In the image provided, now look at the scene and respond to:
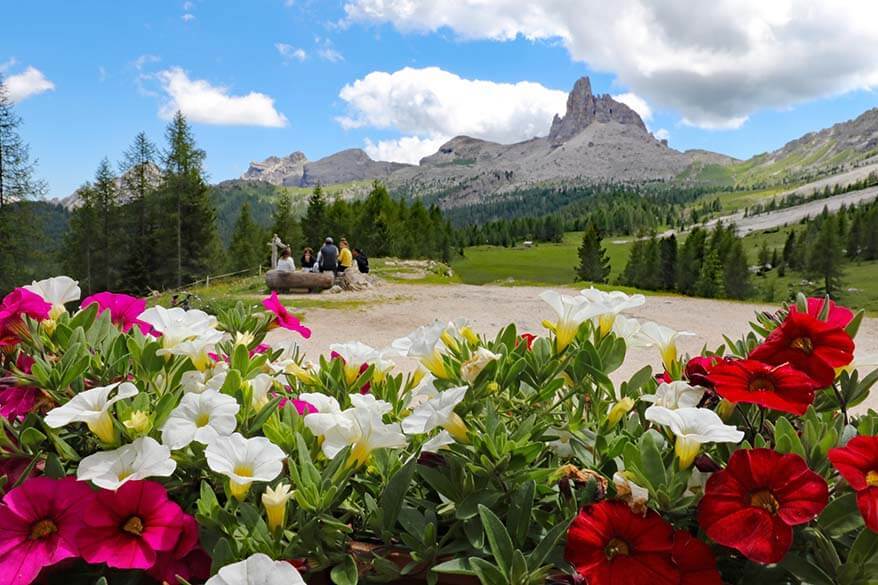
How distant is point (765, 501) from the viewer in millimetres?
1007

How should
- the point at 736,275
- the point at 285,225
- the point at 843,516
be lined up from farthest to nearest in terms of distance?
the point at 736,275, the point at 285,225, the point at 843,516

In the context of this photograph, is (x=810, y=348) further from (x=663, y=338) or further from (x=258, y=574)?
(x=258, y=574)

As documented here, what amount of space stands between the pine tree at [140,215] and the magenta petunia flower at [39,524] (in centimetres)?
4621

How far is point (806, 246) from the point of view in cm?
7519

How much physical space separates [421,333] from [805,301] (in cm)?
105

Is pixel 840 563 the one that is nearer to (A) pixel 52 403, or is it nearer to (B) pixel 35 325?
(A) pixel 52 403

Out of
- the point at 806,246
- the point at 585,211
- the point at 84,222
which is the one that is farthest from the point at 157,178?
the point at 585,211

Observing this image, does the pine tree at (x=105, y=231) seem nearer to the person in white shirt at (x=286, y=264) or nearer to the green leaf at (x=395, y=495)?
the person in white shirt at (x=286, y=264)

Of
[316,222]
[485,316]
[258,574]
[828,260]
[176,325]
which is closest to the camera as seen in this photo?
[258,574]

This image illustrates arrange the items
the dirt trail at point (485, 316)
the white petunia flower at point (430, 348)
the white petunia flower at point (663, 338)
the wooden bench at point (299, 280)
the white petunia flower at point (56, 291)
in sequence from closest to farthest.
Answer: the white petunia flower at point (430, 348) < the white petunia flower at point (663, 338) < the white petunia flower at point (56, 291) < the dirt trail at point (485, 316) < the wooden bench at point (299, 280)

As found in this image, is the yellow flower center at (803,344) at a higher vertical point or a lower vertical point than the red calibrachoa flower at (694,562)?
higher

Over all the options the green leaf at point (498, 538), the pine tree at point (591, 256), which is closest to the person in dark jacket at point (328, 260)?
the green leaf at point (498, 538)

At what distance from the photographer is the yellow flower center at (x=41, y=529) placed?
1.12m

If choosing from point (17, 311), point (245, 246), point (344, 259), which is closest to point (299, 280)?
point (344, 259)
